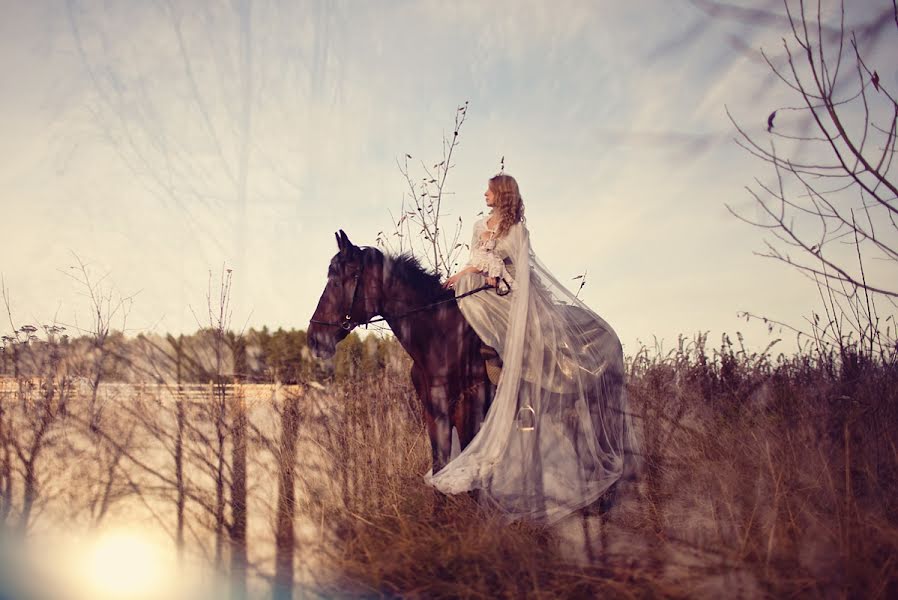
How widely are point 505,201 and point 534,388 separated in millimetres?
1580

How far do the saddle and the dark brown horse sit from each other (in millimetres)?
63

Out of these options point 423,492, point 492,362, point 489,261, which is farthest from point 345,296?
point 423,492

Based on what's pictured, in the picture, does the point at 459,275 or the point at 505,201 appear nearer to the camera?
the point at 459,275

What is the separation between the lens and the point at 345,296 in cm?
532

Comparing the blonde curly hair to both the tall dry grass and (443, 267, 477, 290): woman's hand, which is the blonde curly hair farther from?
the tall dry grass

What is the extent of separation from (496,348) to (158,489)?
359 cm

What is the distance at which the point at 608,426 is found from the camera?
18.1ft

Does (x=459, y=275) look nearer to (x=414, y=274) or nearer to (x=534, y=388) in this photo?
(x=414, y=274)

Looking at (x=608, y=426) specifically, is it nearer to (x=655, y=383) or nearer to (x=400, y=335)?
(x=400, y=335)

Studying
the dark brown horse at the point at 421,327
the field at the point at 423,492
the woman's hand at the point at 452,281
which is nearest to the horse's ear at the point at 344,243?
the dark brown horse at the point at 421,327

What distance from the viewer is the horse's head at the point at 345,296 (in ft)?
17.5

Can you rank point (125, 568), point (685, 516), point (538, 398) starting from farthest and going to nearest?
point (538, 398)
point (685, 516)
point (125, 568)

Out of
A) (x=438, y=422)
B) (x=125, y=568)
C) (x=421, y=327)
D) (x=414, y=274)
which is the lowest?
(x=125, y=568)

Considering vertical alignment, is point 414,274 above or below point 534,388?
above
